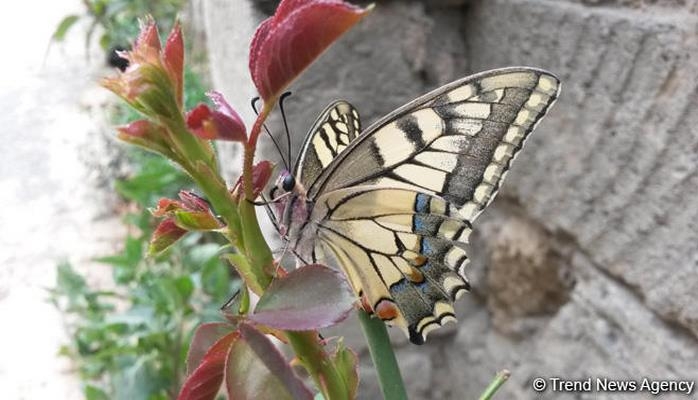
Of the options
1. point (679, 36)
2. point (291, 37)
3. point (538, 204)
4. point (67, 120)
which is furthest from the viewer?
point (67, 120)

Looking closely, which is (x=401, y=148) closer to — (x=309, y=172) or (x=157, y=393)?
(x=309, y=172)

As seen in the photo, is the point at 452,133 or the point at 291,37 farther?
the point at 452,133

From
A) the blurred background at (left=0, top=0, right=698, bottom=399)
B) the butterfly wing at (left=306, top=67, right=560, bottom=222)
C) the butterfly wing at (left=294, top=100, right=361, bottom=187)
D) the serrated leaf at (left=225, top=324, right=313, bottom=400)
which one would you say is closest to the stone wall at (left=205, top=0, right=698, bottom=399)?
the blurred background at (left=0, top=0, right=698, bottom=399)

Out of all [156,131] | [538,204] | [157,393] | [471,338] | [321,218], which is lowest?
[157,393]

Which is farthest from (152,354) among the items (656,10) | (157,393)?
(656,10)

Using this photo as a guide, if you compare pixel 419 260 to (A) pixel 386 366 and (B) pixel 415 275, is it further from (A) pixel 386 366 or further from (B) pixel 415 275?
(A) pixel 386 366
